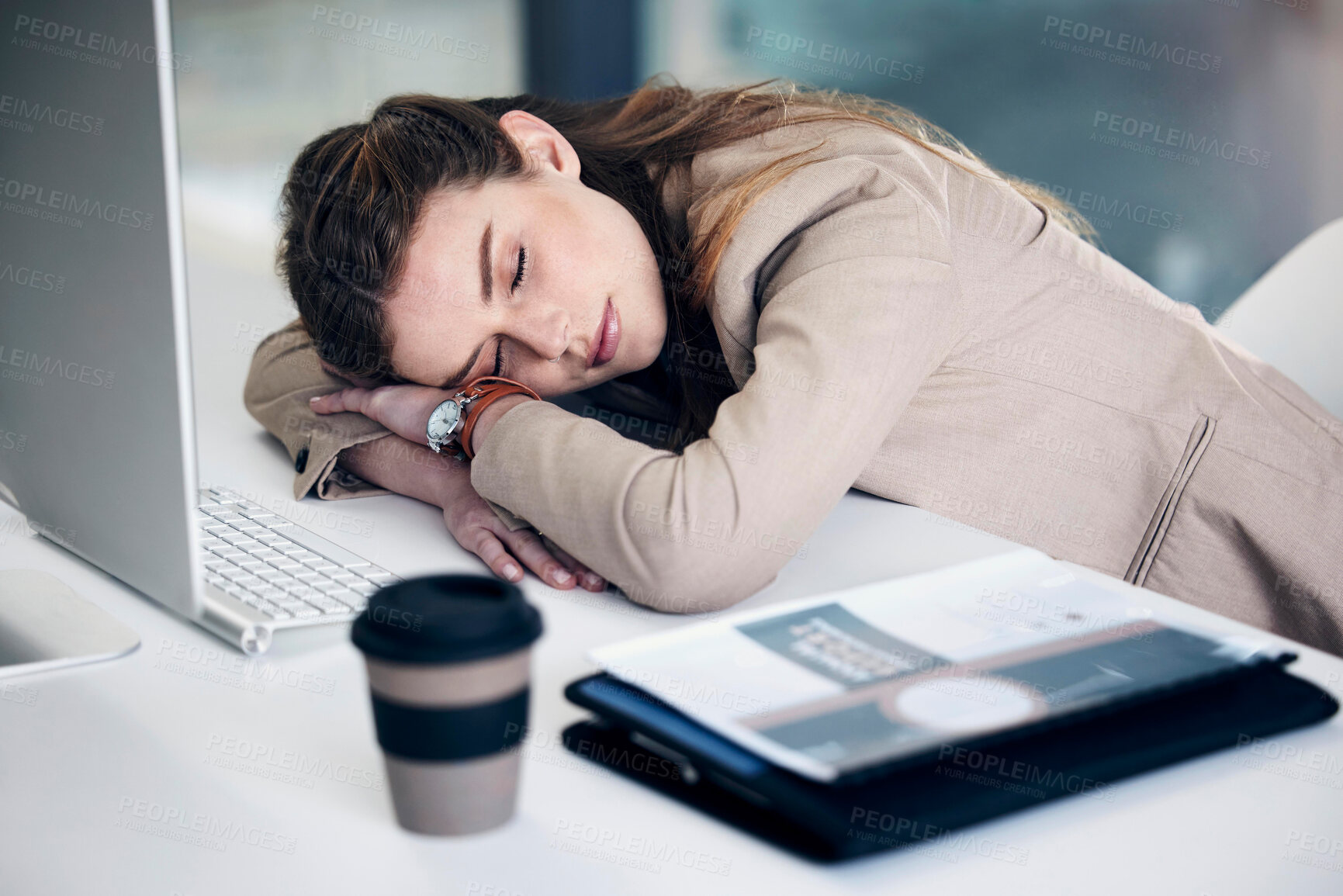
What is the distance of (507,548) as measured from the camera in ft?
3.03

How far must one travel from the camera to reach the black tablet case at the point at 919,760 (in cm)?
50

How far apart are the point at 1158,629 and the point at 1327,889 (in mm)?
177

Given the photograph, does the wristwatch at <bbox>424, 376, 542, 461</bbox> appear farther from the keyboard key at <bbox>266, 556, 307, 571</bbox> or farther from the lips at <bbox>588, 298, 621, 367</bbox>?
the keyboard key at <bbox>266, 556, 307, 571</bbox>

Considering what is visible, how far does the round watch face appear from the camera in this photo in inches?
40.6

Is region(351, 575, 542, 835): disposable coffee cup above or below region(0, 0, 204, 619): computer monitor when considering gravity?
below

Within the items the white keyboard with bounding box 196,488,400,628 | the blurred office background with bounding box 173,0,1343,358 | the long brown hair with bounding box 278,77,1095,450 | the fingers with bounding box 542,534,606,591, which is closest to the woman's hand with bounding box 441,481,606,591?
the fingers with bounding box 542,534,606,591

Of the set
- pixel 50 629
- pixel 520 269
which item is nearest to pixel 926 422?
pixel 520 269

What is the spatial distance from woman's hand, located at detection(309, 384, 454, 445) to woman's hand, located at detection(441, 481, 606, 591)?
12cm

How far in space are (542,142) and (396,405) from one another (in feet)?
1.16

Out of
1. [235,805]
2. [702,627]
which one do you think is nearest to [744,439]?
[702,627]

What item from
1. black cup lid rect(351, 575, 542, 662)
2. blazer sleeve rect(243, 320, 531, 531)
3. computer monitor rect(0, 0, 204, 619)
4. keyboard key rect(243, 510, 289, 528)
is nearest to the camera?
black cup lid rect(351, 575, 542, 662)

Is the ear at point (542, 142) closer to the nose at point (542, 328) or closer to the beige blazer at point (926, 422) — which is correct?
the beige blazer at point (926, 422)

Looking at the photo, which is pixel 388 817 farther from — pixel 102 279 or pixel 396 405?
pixel 396 405

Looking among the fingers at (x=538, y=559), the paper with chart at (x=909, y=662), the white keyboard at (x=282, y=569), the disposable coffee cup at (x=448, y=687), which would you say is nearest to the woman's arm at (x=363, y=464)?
the fingers at (x=538, y=559)
